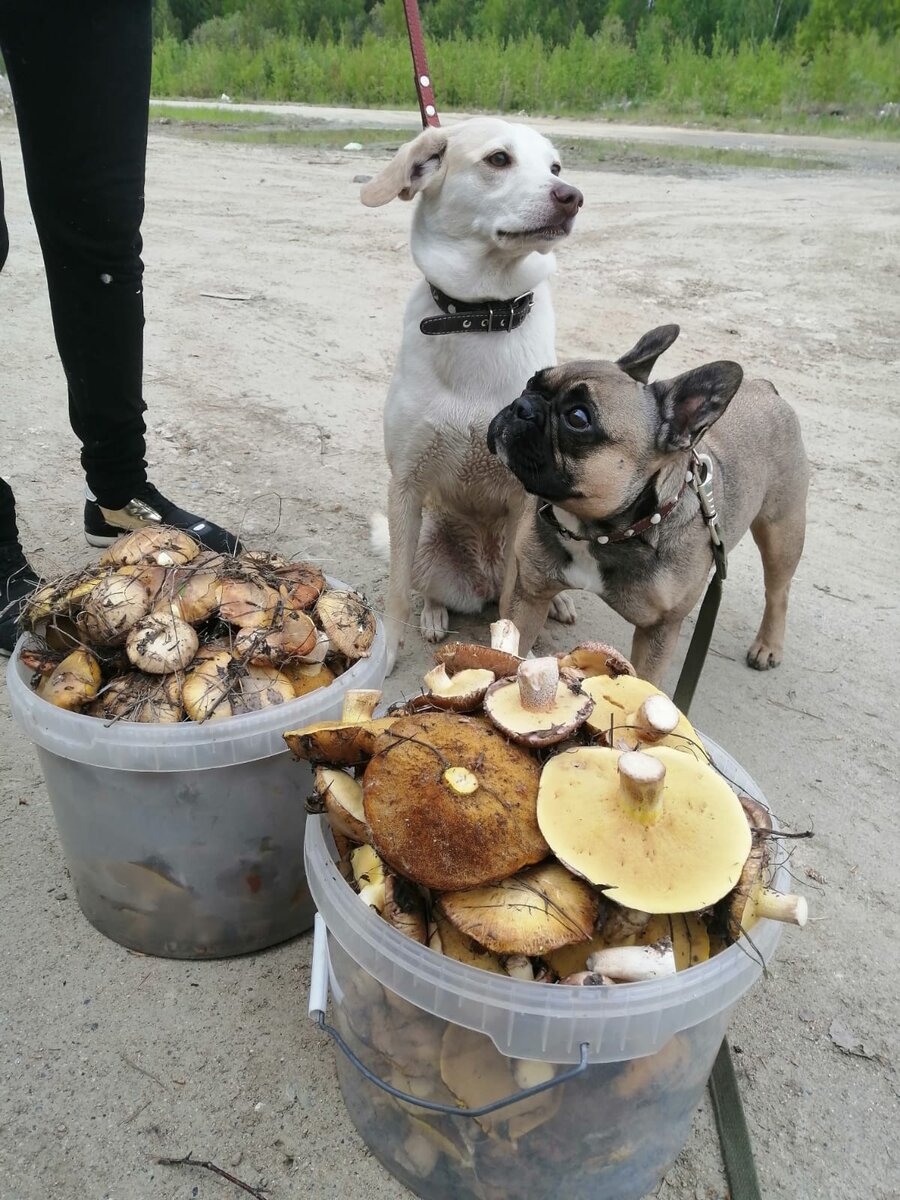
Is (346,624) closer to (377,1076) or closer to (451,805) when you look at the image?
(451,805)

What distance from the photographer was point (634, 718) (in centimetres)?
144

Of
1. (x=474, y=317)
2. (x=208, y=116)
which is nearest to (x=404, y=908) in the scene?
(x=474, y=317)

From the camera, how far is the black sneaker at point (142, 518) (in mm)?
2719

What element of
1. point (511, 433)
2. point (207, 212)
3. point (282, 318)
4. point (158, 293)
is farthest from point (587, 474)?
point (207, 212)

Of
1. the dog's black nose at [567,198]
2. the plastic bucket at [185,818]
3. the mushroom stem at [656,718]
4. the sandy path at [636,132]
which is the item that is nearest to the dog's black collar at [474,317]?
the dog's black nose at [567,198]

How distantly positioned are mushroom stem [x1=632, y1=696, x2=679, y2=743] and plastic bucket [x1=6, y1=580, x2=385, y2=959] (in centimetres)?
57

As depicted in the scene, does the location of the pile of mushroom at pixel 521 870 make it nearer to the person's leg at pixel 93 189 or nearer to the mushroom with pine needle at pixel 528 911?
the mushroom with pine needle at pixel 528 911

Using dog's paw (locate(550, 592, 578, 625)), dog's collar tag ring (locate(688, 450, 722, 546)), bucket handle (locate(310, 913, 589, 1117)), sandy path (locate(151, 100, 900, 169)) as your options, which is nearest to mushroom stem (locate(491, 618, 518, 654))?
bucket handle (locate(310, 913, 589, 1117))

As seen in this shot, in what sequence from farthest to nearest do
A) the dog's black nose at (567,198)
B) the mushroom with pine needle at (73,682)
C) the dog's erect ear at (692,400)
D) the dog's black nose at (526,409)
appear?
the dog's black nose at (567,198)
the dog's black nose at (526,409)
the dog's erect ear at (692,400)
the mushroom with pine needle at (73,682)

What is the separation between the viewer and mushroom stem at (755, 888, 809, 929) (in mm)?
1188

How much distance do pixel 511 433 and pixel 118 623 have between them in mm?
906

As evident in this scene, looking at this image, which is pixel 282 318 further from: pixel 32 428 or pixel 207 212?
pixel 207 212

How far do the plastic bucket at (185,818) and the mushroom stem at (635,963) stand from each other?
0.67 metres

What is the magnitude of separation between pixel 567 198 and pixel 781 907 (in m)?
1.90
